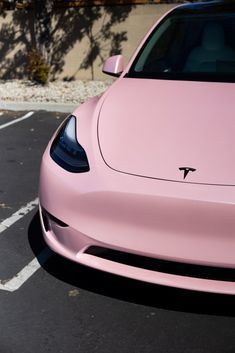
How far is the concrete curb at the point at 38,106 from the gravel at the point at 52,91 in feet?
0.74

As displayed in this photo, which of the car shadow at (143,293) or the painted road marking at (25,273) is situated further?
the painted road marking at (25,273)

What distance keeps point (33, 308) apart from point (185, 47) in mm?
2378

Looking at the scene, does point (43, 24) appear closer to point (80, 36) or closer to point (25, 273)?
point (80, 36)

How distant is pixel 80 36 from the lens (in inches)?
425

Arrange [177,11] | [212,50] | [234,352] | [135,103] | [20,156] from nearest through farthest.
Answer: [234,352] → [135,103] → [212,50] → [177,11] → [20,156]

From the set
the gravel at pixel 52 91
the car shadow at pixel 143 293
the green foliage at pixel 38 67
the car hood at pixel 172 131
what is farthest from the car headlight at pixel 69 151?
the green foliage at pixel 38 67

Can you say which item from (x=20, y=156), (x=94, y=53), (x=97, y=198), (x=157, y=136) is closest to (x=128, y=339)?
(x=97, y=198)

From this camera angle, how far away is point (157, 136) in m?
3.05

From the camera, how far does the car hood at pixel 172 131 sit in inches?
111

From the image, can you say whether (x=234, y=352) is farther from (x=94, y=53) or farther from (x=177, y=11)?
(x=94, y=53)

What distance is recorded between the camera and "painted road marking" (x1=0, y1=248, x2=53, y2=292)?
10.7 ft

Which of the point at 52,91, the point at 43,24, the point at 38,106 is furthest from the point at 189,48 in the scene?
the point at 43,24

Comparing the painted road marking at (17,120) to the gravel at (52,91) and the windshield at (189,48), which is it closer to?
the gravel at (52,91)

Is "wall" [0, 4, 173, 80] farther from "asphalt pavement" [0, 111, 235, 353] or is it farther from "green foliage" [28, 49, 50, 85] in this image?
"asphalt pavement" [0, 111, 235, 353]
